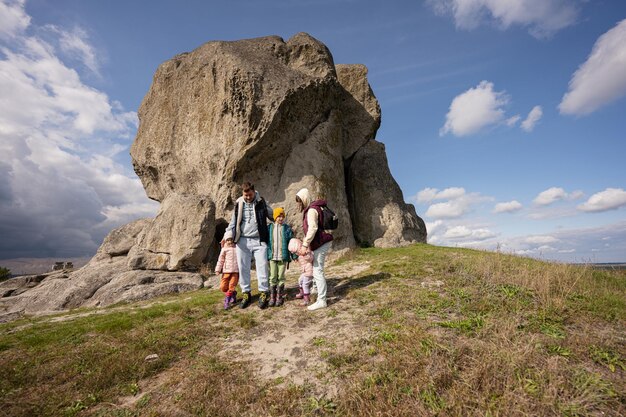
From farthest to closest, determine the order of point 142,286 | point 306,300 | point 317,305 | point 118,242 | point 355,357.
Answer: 1. point 118,242
2. point 142,286
3. point 306,300
4. point 317,305
5. point 355,357

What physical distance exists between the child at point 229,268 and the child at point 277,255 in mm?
1123

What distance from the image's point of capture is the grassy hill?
4078 mm

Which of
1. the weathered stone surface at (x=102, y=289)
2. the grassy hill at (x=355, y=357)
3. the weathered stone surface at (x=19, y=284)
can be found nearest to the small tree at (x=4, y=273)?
the weathered stone surface at (x=19, y=284)

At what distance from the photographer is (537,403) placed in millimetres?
3725

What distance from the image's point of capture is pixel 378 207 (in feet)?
78.5

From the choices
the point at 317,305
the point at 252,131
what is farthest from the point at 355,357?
the point at 252,131

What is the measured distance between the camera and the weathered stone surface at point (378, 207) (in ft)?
75.4

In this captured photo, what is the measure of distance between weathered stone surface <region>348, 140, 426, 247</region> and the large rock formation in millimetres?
86

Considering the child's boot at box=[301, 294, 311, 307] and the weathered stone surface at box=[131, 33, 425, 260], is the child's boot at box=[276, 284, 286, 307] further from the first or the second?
the weathered stone surface at box=[131, 33, 425, 260]

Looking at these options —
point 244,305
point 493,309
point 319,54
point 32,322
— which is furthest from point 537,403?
point 319,54

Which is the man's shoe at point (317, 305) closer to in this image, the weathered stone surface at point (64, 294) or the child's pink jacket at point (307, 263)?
the child's pink jacket at point (307, 263)

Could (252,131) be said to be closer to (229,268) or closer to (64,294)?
(229,268)

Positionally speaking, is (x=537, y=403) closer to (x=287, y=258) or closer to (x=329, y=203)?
(x=287, y=258)

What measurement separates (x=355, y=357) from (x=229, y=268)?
16.4 feet
